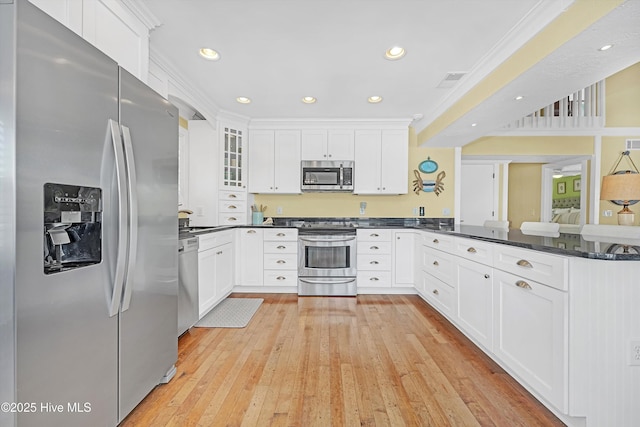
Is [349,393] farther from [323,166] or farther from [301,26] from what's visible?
[323,166]

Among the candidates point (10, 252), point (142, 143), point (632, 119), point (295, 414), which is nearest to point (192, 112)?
point (142, 143)

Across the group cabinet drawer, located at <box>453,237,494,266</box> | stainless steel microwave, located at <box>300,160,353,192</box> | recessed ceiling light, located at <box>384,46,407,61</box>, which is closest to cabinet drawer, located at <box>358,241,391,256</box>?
stainless steel microwave, located at <box>300,160,353,192</box>

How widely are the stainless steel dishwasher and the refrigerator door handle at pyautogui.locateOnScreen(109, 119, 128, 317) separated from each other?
42.3 inches

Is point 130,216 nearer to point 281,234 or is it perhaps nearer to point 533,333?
point 533,333

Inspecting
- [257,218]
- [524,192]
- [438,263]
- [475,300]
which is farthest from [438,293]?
[524,192]

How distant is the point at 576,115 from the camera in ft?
15.5

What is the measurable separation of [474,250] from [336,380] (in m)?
1.44

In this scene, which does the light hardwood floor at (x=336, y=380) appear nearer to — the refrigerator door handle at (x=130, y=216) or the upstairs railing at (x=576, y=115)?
the refrigerator door handle at (x=130, y=216)

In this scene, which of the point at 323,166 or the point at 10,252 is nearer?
the point at 10,252

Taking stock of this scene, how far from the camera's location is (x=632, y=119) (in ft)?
15.5

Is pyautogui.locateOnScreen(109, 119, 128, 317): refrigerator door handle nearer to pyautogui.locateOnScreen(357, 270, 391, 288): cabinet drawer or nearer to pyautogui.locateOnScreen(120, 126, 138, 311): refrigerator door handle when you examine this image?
pyautogui.locateOnScreen(120, 126, 138, 311): refrigerator door handle

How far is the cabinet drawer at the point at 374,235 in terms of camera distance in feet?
13.1

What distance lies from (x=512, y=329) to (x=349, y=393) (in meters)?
1.09

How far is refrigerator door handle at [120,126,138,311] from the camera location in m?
1.40
